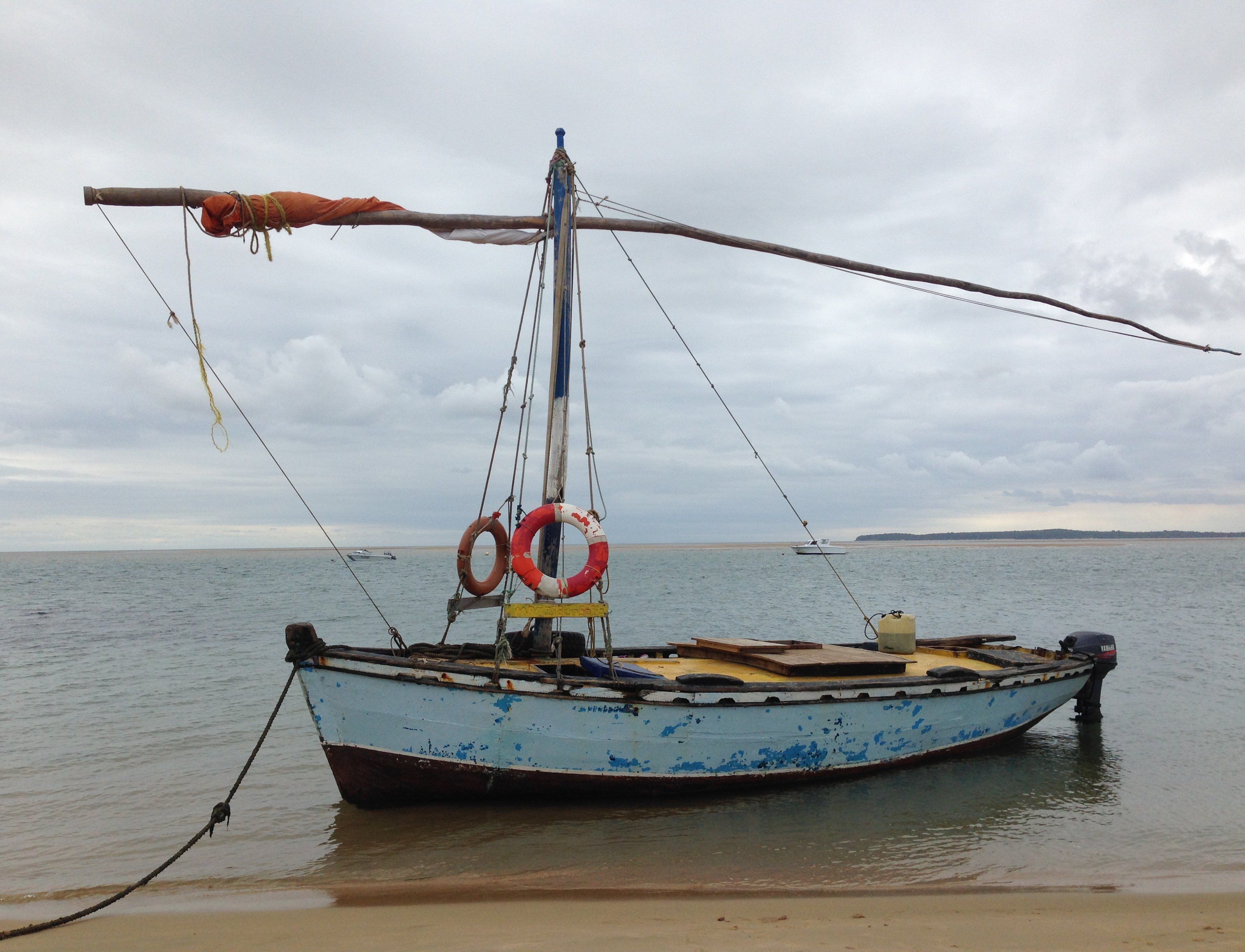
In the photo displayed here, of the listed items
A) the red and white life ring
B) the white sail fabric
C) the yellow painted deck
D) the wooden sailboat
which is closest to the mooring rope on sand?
the wooden sailboat

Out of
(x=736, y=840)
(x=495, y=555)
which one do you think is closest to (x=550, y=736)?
(x=736, y=840)

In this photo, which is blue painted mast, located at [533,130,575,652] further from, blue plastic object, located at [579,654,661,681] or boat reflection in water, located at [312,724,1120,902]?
boat reflection in water, located at [312,724,1120,902]

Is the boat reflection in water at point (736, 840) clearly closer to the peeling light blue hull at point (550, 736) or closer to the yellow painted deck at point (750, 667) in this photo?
the peeling light blue hull at point (550, 736)

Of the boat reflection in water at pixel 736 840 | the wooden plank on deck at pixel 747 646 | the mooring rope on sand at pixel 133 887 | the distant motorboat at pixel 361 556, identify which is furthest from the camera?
the distant motorboat at pixel 361 556

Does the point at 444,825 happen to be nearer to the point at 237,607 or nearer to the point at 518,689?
the point at 518,689

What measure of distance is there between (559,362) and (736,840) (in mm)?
6336

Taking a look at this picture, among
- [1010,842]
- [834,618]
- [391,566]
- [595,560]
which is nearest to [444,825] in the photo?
[595,560]

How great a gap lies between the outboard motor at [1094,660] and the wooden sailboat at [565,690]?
1.93m

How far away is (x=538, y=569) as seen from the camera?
9.55 metres

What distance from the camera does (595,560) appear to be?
932 cm

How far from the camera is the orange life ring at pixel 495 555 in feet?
34.7

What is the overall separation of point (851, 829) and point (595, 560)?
4.31 meters

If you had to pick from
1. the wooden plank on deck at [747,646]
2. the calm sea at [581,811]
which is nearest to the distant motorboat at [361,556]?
the calm sea at [581,811]

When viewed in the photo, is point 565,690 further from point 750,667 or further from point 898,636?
point 898,636
